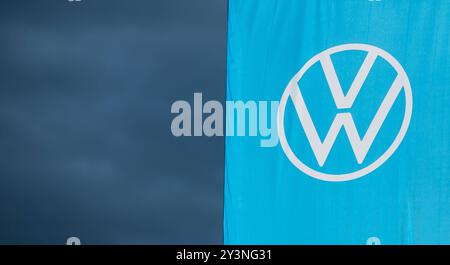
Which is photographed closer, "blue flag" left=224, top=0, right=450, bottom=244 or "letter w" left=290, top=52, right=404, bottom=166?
"blue flag" left=224, top=0, right=450, bottom=244

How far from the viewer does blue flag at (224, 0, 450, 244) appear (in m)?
25.9

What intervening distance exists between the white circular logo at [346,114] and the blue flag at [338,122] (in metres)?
0.03

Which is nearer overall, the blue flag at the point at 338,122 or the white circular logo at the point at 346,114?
the blue flag at the point at 338,122

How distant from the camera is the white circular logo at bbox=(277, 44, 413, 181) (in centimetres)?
2620

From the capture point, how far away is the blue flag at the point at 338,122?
25859 millimetres

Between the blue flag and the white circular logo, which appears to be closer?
the blue flag

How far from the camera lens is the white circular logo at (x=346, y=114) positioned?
86.0 feet

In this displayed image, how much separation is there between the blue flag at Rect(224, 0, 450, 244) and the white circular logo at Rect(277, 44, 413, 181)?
0.03 metres
